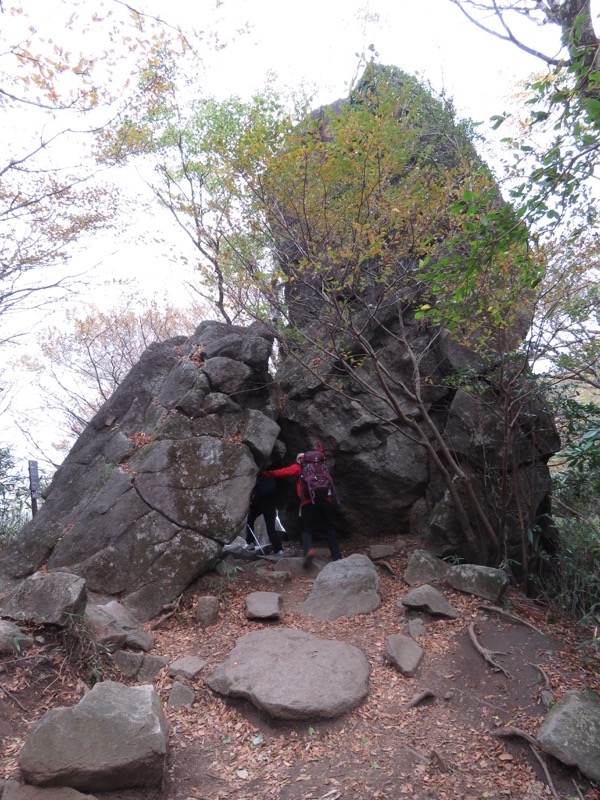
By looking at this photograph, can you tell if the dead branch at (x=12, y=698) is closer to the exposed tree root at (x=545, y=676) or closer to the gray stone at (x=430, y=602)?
the gray stone at (x=430, y=602)

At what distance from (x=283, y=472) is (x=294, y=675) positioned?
13.5ft

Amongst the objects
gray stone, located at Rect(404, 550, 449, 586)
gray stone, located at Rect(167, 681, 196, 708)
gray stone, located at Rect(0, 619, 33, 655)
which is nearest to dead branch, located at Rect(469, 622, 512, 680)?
gray stone, located at Rect(404, 550, 449, 586)

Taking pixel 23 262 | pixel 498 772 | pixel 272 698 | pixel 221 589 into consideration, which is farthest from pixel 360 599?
pixel 23 262

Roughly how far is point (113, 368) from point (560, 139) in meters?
15.4

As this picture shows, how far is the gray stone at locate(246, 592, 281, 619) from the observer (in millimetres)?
6336

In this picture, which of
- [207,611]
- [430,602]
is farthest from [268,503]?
[430,602]

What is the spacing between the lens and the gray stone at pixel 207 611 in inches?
253

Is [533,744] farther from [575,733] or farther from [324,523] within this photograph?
[324,523]

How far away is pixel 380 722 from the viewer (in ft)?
15.1

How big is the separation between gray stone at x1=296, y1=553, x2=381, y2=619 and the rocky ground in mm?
327

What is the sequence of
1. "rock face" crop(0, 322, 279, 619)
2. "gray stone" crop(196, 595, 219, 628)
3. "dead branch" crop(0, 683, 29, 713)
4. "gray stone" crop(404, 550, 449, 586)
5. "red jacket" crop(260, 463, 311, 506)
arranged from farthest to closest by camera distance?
"red jacket" crop(260, 463, 311, 506)
"gray stone" crop(404, 550, 449, 586)
"rock face" crop(0, 322, 279, 619)
"gray stone" crop(196, 595, 219, 628)
"dead branch" crop(0, 683, 29, 713)

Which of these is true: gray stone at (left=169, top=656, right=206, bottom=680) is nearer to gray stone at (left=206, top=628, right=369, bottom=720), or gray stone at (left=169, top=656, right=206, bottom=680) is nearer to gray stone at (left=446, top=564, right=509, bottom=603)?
gray stone at (left=206, top=628, right=369, bottom=720)

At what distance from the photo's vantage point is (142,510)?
23.8 feet

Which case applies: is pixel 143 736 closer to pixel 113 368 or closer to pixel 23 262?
pixel 23 262
